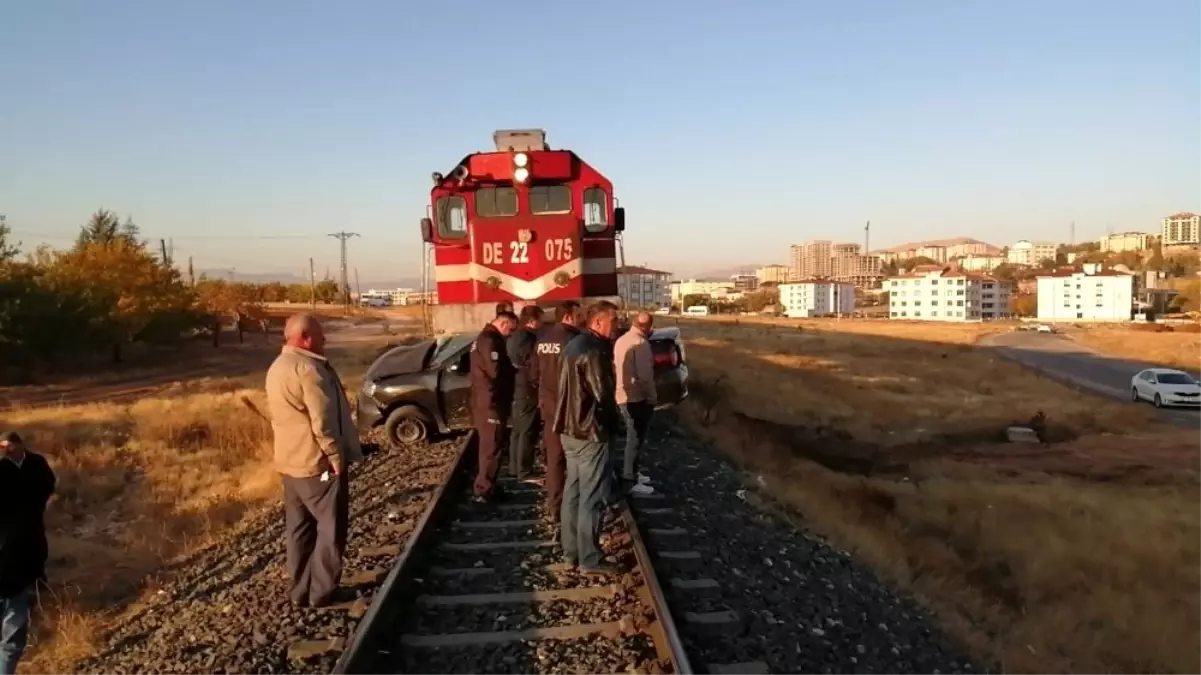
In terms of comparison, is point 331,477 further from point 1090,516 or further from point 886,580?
point 1090,516

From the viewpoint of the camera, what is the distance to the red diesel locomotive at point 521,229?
1331cm

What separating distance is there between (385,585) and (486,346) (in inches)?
132

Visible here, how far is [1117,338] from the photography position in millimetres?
81000

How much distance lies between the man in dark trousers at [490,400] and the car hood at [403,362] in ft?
11.6

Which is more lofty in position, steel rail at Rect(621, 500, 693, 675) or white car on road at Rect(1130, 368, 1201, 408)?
steel rail at Rect(621, 500, 693, 675)

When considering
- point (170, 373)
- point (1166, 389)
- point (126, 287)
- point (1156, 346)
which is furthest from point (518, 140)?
point (1156, 346)

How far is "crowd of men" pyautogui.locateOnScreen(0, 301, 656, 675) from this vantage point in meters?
5.67

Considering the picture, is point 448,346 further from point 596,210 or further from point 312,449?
point 312,449

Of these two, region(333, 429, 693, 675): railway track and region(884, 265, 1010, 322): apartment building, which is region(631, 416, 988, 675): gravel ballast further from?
region(884, 265, 1010, 322): apartment building

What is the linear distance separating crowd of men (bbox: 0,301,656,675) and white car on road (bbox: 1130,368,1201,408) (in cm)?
3655

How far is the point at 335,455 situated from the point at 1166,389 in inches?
1563

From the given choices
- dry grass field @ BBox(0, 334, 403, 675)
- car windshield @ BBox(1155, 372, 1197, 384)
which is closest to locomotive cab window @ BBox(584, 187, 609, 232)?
dry grass field @ BBox(0, 334, 403, 675)

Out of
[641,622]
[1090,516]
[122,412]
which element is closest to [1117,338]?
[1090,516]

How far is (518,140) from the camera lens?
13680 millimetres
